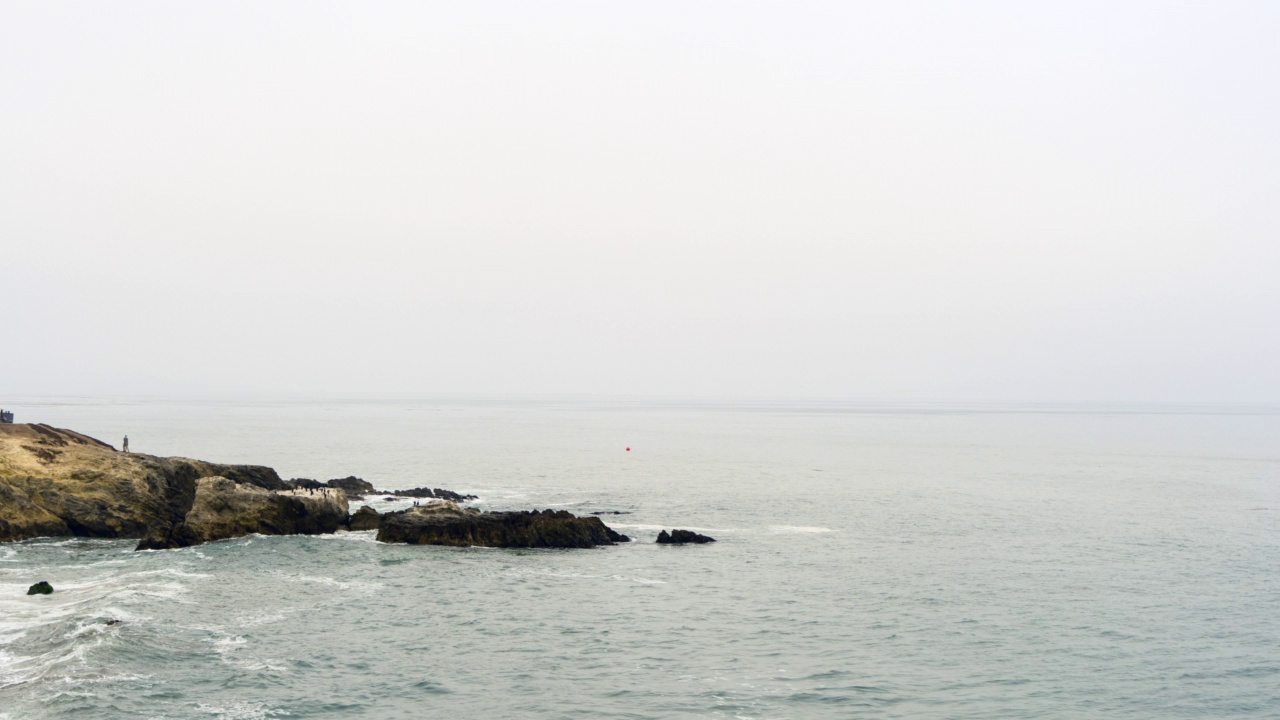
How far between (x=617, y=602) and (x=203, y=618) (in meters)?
15.4

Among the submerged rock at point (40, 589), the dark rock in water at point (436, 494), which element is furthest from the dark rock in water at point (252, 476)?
the submerged rock at point (40, 589)

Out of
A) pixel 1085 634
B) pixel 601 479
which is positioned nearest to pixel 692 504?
pixel 601 479

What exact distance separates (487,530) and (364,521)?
842cm

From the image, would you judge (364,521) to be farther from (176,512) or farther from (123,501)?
(123,501)

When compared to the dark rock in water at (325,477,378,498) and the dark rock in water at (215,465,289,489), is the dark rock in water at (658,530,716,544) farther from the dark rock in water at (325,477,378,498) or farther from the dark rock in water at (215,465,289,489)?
the dark rock in water at (325,477,378,498)

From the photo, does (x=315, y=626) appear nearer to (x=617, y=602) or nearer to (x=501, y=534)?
(x=617, y=602)

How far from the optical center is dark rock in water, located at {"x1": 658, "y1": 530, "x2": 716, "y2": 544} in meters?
52.9

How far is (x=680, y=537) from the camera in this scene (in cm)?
5341

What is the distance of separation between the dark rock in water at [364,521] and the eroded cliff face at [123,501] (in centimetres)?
66

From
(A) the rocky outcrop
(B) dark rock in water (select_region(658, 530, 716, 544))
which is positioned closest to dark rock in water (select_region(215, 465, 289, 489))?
(A) the rocky outcrop

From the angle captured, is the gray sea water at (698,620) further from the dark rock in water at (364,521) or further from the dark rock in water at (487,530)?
the dark rock in water at (364,521)

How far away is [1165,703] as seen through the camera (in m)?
Answer: 26.8

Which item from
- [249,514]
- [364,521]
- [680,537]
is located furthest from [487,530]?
[249,514]

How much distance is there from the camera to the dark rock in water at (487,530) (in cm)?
5128
